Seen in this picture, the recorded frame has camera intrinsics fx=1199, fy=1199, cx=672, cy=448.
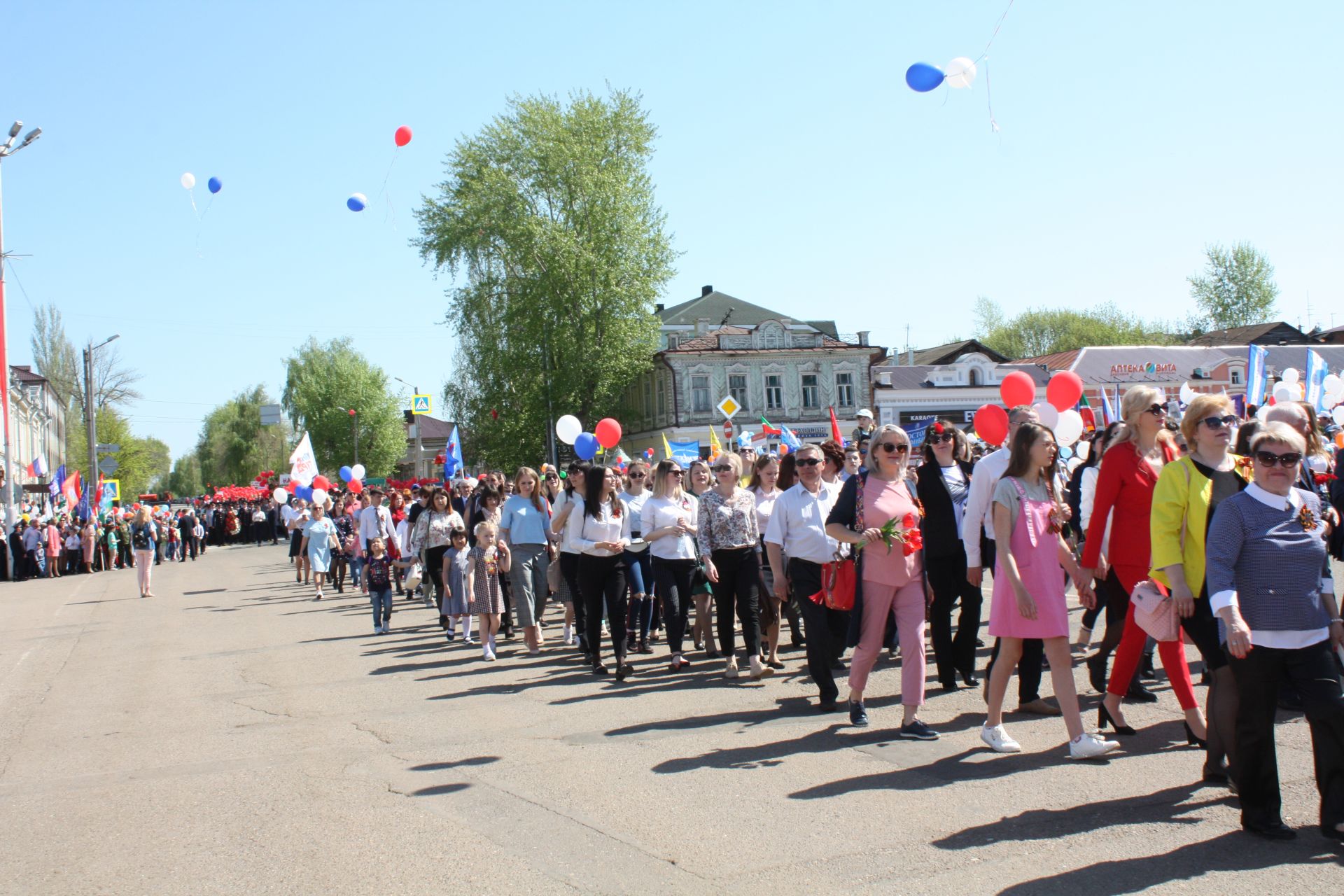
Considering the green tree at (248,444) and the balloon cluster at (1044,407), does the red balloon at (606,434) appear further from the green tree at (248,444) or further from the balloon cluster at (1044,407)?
the green tree at (248,444)

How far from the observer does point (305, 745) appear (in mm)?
7555

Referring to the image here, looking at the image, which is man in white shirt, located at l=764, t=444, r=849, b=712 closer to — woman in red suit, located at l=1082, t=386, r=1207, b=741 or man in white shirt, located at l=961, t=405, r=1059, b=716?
man in white shirt, located at l=961, t=405, r=1059, b=716

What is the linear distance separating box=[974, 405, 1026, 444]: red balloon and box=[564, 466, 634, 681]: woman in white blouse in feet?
11.0

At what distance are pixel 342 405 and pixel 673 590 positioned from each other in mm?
72392

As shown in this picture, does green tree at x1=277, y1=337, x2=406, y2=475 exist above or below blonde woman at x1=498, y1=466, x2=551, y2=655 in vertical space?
above

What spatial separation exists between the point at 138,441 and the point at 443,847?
83.1 m

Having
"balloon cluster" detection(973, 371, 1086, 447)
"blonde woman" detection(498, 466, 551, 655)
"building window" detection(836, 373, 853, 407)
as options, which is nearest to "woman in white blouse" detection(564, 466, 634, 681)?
"blonde woman" detection(498, 466, 551, 655)

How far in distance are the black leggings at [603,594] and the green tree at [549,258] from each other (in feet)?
117

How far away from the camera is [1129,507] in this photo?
6633 mm

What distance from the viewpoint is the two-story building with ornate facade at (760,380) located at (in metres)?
58.9

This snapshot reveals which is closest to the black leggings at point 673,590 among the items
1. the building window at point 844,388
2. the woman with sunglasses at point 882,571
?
the woman with sunglasses at point 882,571

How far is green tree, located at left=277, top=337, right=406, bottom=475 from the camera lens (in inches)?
3088

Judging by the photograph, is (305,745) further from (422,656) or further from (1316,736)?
(1316,736)

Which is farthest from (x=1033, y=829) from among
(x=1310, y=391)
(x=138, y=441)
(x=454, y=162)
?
(x=138, y=441)
